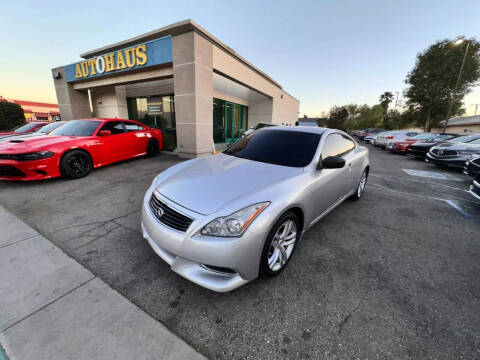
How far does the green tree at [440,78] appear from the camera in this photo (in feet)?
76.3

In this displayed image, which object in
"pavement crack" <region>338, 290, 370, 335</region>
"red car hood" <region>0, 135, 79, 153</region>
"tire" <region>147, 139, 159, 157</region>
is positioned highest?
"red car hood" <region>0, 135, 79, 153</region>

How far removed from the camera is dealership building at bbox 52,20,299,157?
7.41m

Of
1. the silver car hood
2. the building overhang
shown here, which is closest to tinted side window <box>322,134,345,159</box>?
the silver car hood

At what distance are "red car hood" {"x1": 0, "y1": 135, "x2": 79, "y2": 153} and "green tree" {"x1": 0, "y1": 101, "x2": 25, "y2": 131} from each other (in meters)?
20.9

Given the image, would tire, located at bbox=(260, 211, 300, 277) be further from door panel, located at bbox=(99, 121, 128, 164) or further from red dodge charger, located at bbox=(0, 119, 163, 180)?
door panel, located at bbox=(99, 121, 128, 164)

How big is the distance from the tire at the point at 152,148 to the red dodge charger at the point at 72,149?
338 millimetres

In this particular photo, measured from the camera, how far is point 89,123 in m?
5.65

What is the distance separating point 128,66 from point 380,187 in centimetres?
1042

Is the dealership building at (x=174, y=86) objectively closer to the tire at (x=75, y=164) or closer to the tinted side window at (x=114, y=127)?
the tinted side window at (x=114, y=127)

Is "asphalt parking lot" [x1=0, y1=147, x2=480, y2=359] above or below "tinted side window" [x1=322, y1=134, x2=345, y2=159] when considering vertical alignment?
below

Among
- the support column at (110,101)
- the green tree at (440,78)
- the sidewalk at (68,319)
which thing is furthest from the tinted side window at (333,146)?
the green tree at (440,78)

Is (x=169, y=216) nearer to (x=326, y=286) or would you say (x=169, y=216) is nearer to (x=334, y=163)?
(x=326, y=286)

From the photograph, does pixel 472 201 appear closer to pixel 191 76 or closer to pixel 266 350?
pixel 266 350

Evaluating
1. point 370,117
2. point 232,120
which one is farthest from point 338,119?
point 232,120
